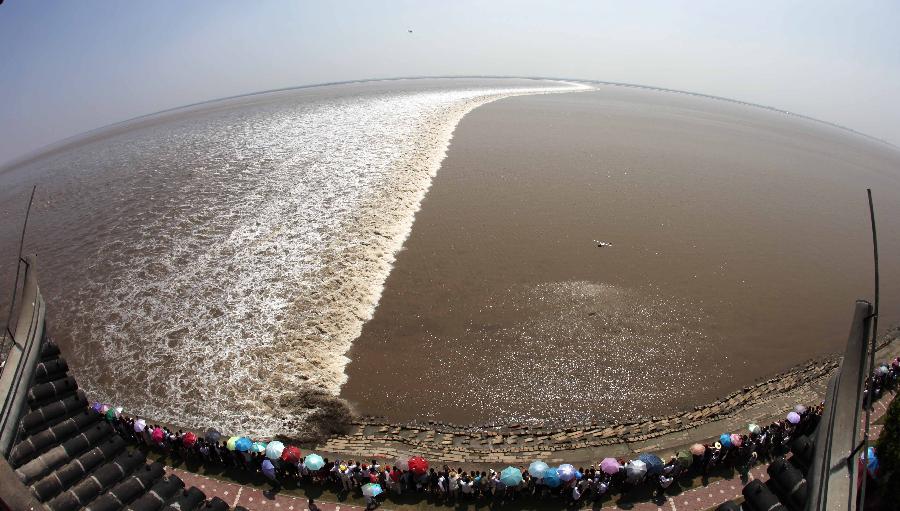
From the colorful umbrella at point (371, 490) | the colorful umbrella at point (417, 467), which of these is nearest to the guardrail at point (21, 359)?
the colorful umbrella at point (371, 490)

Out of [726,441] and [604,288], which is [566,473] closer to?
[726,441]

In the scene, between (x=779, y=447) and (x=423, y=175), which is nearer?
(x=779, y=447)

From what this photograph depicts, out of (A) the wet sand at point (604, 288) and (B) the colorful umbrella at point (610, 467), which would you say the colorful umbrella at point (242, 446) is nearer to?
(A) the wet sand at point (604, 288)

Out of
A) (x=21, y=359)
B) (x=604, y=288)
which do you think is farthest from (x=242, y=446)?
(x=604, y=288)

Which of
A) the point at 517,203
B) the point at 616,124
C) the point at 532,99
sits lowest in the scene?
the point at 517,203

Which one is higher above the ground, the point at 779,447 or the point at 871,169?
the point at 871,169

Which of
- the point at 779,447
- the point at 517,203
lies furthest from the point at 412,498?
the point at 517,203

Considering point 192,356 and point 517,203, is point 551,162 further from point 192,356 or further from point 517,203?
point 192,356

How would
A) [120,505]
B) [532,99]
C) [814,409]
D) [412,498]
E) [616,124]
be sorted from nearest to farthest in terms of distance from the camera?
[120,505], [412,498], [814,409], [616,124], [532,99]
